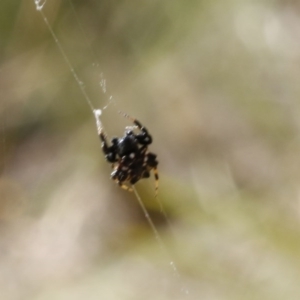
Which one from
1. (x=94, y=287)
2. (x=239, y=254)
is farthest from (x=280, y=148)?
(x=94, y=287)

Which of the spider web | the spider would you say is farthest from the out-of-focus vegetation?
the spider

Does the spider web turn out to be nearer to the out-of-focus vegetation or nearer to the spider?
the out-of-focus vegetation

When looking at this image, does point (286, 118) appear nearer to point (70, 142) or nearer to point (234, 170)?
point (234, 170)

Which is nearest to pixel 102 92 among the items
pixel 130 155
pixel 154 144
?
pixel 154 144

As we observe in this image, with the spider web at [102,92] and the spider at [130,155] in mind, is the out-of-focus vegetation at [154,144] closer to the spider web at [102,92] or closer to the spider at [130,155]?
the spider web at [102,92]

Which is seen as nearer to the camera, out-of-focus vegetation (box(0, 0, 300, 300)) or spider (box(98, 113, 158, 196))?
spider (box(98, 113, 158, 196))

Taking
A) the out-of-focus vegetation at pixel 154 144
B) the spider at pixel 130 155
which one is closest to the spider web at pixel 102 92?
the out-of-focus vegetation at pixel 154 144

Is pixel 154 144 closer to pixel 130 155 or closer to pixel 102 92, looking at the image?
pixel 102 92
